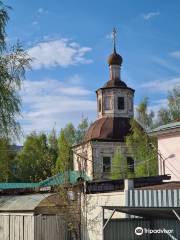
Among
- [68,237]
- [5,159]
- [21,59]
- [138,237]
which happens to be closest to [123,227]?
[138,237]

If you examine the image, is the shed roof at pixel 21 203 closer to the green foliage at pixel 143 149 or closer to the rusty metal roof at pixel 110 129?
the green foliage at pixel 143 149

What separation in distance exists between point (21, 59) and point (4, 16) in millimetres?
2001

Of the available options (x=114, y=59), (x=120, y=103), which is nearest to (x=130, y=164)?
(x=120, y=103)

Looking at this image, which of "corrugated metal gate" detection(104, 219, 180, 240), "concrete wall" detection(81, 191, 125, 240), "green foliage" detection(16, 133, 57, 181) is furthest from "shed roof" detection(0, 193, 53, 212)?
"green foliage" detection(16, 133, 57, 181)

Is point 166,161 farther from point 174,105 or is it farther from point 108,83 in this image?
point 108,83

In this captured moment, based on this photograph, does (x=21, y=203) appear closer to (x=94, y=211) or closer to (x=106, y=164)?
(x=94, y=211)

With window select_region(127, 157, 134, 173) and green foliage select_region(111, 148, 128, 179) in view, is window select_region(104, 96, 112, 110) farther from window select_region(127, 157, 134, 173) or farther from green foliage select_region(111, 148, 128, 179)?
green foliage select_region(111, 148, 128, 179)

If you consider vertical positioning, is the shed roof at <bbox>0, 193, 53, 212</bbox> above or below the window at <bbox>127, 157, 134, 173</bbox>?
below

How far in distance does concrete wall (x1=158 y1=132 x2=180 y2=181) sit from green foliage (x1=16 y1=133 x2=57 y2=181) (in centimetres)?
3614

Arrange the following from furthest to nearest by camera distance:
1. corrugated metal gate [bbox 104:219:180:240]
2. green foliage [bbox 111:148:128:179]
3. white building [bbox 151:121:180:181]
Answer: green foliage [bbox 111:148:128:179]
white building [bbox 151:121:180:181]
corrugated metal gate [bbox 104:219:180:240]

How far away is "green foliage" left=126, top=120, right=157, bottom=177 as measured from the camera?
1908 inches

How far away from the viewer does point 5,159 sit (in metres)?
29.7

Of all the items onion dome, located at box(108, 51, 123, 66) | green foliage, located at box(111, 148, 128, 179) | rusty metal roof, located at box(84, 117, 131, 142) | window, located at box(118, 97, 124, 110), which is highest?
onion dome, located at box(108, 51, 123, 66)
